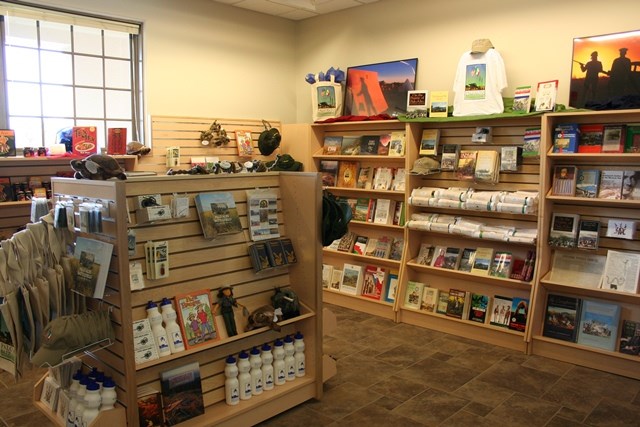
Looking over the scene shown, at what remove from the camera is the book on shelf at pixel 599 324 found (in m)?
4.18

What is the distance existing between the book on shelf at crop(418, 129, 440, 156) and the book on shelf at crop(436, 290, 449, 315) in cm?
138

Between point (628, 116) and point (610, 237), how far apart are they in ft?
3.20

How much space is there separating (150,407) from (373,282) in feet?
10.6

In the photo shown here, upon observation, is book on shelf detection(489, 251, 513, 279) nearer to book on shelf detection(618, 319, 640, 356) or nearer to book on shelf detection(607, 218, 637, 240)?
book on shelf detection(607, 218, 637, 240)

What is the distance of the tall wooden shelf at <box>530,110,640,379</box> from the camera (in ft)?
13.4

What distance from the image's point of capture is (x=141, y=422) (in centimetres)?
271

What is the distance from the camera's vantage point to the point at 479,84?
482cm

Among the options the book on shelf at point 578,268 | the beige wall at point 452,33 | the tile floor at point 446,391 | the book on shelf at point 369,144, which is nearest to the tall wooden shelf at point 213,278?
the tile floor at point 446,391

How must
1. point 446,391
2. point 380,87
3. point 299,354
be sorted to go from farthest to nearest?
point 380,87, point 446,391, point 299,354

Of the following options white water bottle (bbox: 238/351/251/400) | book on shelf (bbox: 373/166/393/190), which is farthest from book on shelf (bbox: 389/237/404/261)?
white water bottle (bbox: 238/351/251/400)

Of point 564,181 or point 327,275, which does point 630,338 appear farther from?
point 327,275

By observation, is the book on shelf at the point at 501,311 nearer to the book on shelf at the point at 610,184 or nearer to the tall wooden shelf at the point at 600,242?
the tall wooden shelf at the point at 600,242

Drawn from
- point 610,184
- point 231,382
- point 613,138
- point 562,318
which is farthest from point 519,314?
point 231,382

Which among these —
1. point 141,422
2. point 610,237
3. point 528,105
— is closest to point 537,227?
point 610,237
